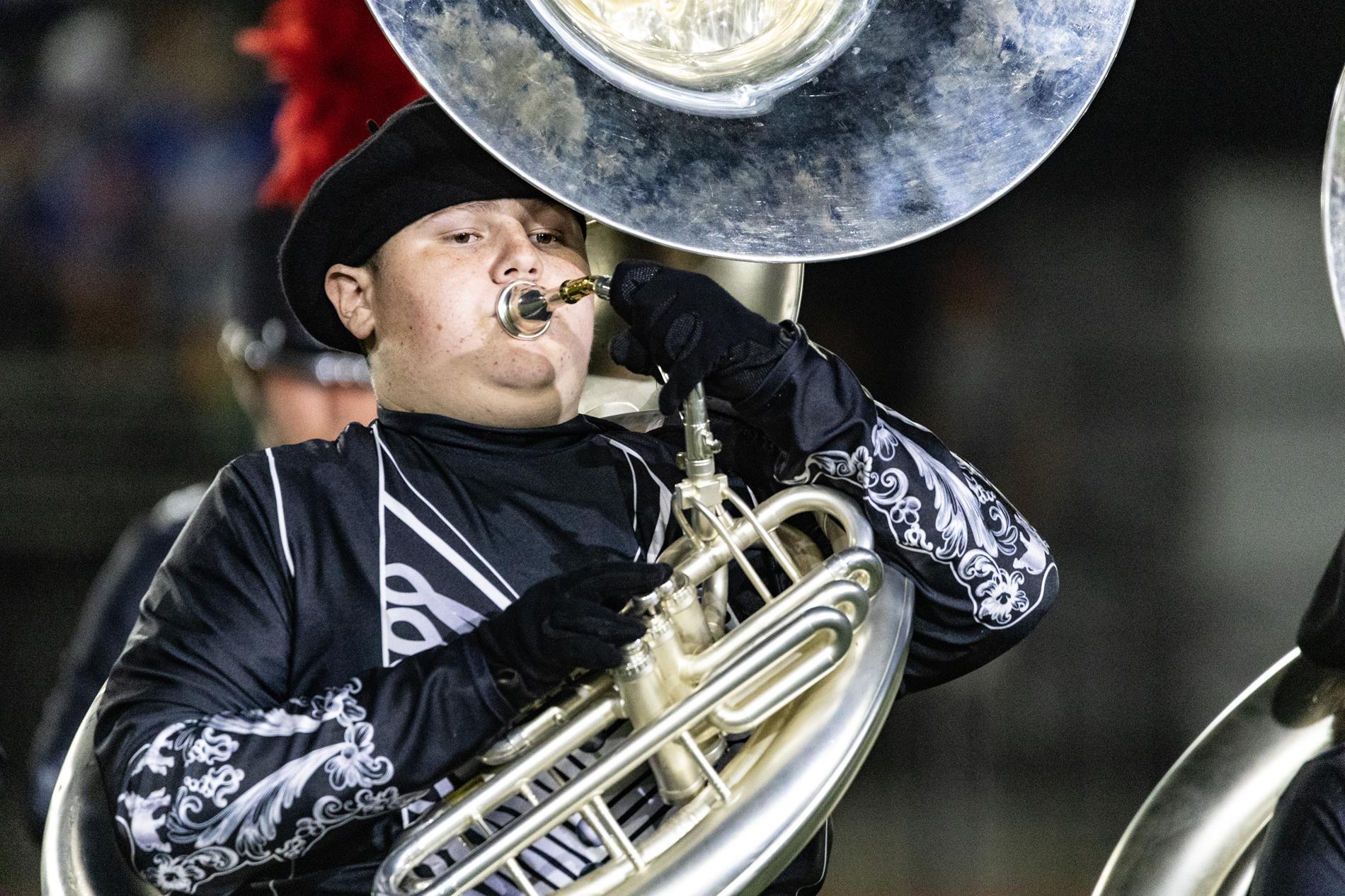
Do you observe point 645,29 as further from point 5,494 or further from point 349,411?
point 5,494

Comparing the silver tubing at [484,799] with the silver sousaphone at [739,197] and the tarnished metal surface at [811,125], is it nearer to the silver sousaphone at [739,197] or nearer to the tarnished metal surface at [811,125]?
the silver sousaphone at [739,197]

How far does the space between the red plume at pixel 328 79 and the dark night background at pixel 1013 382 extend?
802mm

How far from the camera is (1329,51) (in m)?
2.27

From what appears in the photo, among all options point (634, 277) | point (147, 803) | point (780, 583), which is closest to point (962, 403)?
point (780, 583)

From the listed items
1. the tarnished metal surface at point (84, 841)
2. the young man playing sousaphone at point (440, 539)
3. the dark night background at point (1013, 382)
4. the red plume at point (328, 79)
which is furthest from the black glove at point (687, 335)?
the dark night background at point (1013, 382)

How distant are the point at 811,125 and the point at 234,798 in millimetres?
695

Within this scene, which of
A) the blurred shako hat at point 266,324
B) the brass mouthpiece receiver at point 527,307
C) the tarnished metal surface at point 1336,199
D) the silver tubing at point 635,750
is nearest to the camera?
the silver tubing at point 635,750

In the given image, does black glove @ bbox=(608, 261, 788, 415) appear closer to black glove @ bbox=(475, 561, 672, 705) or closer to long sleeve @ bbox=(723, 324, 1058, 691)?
long sleeve @ bbox=(723, 324, 1058, 691)

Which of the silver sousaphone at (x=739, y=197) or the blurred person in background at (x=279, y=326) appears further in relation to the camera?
the blurred person in background at (x=279, y=326)

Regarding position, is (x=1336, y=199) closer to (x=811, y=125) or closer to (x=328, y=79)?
(x=811, y=125)

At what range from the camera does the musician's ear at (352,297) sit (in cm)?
137

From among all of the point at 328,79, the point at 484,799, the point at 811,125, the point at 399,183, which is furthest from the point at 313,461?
the point at 328,79

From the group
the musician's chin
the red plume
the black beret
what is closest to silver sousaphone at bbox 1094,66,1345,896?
the musician's chin

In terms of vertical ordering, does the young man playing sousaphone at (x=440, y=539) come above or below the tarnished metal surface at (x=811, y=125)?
below
